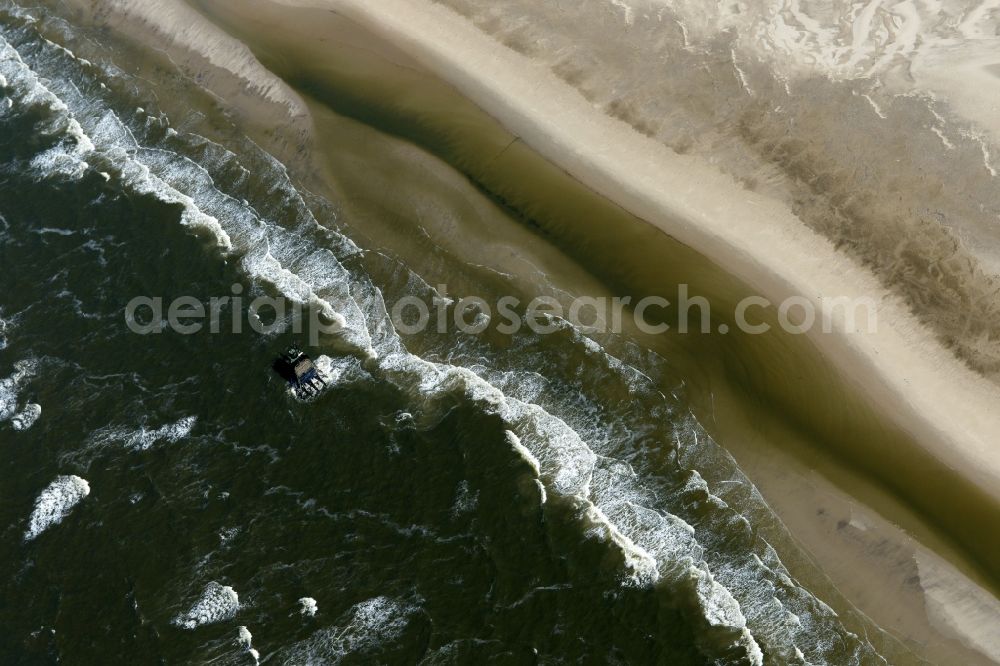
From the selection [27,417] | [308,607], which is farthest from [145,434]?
[308,607]

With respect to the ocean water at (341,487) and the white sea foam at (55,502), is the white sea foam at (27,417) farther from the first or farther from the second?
the white sea foam at (55,502)

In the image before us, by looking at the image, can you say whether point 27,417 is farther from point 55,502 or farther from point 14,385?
point 55,502

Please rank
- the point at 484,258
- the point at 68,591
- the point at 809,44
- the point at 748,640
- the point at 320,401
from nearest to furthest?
1. the point at 748,640
2. the point at 68,591
3. the point at 320,401
4. the point at 484,258
5. the point at 809,44

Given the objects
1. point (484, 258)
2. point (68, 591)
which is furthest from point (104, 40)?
point (68, 591)

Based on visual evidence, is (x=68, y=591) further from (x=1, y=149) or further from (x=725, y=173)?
(x=725, y=173)

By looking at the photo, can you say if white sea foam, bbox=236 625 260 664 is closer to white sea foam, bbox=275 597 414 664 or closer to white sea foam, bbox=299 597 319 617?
white sea foam, bbox=275 597 414 664

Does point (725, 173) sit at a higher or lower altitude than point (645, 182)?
higher
